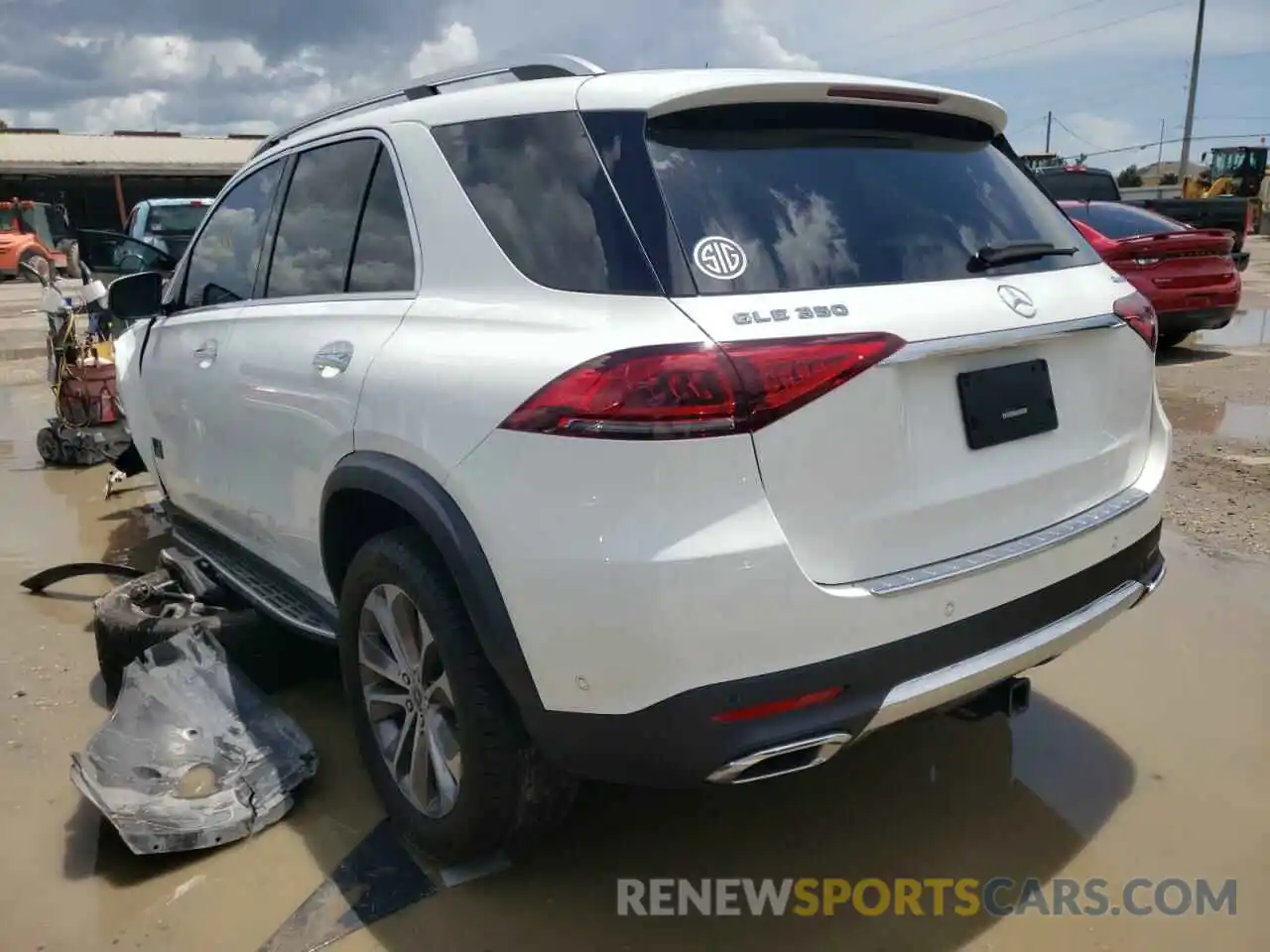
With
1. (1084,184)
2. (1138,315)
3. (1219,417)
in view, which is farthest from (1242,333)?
(1138,315)

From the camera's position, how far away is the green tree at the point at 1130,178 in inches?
2362

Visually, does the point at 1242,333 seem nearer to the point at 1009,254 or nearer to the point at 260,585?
the point at 1009,254

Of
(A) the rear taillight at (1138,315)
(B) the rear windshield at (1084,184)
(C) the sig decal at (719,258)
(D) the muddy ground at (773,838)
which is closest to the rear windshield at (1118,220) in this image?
(B) the rear windshield at (1084,184)

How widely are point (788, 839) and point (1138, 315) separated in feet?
5.53

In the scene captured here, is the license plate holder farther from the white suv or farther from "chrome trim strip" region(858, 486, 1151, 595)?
"chrome trim strip" region(858, 486, 1151, 595)

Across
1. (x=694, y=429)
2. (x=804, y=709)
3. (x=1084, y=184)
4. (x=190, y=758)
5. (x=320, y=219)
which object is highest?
(x=320, y=219)

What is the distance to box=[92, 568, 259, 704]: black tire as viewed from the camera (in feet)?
11.9

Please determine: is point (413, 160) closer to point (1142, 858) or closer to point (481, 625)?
point (481, 625)

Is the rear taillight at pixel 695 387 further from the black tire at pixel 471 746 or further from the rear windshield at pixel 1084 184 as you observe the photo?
the rear windshield at pixel 1084 184

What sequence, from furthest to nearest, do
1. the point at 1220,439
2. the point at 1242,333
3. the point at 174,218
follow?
the point at 174,218 < the point at 1242,333 < the point at 1220,439

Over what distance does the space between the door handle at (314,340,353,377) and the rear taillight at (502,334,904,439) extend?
0.94 metres

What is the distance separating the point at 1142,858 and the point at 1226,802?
0.42 meters

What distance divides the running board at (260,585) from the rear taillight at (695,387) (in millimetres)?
1508

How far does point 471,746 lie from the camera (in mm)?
2400
